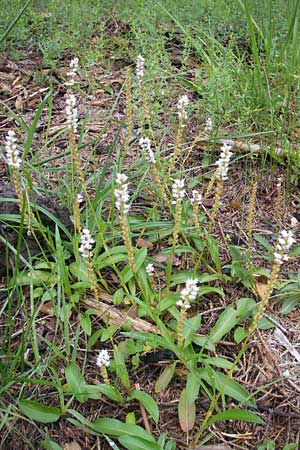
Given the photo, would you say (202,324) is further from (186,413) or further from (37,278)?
(37,278)

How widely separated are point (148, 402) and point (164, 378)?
12cm

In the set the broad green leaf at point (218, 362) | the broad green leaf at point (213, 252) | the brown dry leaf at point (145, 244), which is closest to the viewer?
the broad green leaf at point (218, 362)

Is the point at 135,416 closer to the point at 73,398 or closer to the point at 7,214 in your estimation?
the point at 73,398

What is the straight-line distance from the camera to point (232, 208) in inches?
98.4

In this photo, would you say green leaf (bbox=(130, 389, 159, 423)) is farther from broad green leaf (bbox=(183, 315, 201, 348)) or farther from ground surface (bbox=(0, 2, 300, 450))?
broad green leaf (bbox=(183, 315, 201, 348))

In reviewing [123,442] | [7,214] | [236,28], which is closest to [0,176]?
[7,214]

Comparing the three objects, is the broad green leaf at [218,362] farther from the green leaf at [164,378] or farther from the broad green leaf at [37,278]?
the broad green leaf at [37,278]

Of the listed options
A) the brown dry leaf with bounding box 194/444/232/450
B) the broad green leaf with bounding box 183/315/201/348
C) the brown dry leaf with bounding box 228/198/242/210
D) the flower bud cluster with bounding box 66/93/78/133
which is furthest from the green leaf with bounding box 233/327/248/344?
the flower bud cluster with bounding box 66/93/78/133

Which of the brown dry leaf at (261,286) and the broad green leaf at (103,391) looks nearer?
the broad green leaf at (103,391)

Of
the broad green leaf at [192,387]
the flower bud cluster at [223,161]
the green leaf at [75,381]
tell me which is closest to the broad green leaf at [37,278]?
the green leaf at [75,381]

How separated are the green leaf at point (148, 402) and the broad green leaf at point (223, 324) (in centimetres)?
31

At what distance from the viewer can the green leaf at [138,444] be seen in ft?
5.08

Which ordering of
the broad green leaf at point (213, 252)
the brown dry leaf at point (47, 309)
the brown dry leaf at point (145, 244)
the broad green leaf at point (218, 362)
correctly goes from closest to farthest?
1. the broad green leaf at point (218, 362)
2. the brown dry leaf at point (47, 309)
3. the broad green leaf at point (213, 252)
4. the brown dry leaf at point (145, 244)

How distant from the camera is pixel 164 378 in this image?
5.79 ft
